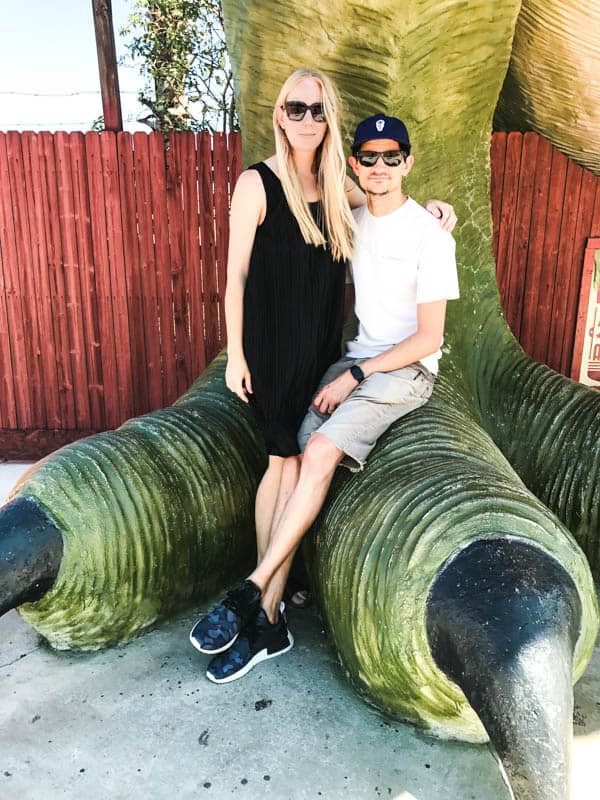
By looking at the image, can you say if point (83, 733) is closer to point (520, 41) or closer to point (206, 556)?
point (206, 556)

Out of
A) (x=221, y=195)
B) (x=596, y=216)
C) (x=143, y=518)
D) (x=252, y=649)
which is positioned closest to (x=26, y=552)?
(x=143, y=518)

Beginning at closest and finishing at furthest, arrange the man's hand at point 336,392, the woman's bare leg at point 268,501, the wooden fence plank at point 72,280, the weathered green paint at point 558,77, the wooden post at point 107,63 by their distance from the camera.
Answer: the man's hand at point 336,392 < the woman's bare leg at point 268,501 < the weathered green paint at point 558,77 < the wooden post at point 107,63 < the wooden fence plank at point 72,280

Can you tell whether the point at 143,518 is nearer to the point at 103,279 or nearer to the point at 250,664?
the point at 250,664

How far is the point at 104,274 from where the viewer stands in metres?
Answer: 4.92

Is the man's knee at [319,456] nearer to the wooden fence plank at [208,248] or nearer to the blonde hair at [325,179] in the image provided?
the blonde hair at [325,179]

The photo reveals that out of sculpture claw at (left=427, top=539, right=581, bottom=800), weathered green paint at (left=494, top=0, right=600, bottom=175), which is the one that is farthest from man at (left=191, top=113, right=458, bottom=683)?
weathered green paint at (left=494, top=0, right=600, bottom=175)

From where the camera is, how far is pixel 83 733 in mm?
2135

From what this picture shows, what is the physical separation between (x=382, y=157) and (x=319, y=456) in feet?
3.28

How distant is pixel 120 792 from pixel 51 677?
621 mm

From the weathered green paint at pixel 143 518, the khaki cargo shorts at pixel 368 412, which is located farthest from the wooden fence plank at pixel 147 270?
the khaki cargo shorts at pixel 368 412

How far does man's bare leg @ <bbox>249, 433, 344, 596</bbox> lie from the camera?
2.30 metres

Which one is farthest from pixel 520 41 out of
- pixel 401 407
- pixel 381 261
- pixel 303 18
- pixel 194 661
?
pixel 194 661

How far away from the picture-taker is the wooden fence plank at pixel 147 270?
4.81m

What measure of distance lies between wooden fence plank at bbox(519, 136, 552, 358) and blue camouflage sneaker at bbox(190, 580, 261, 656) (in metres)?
3.62
